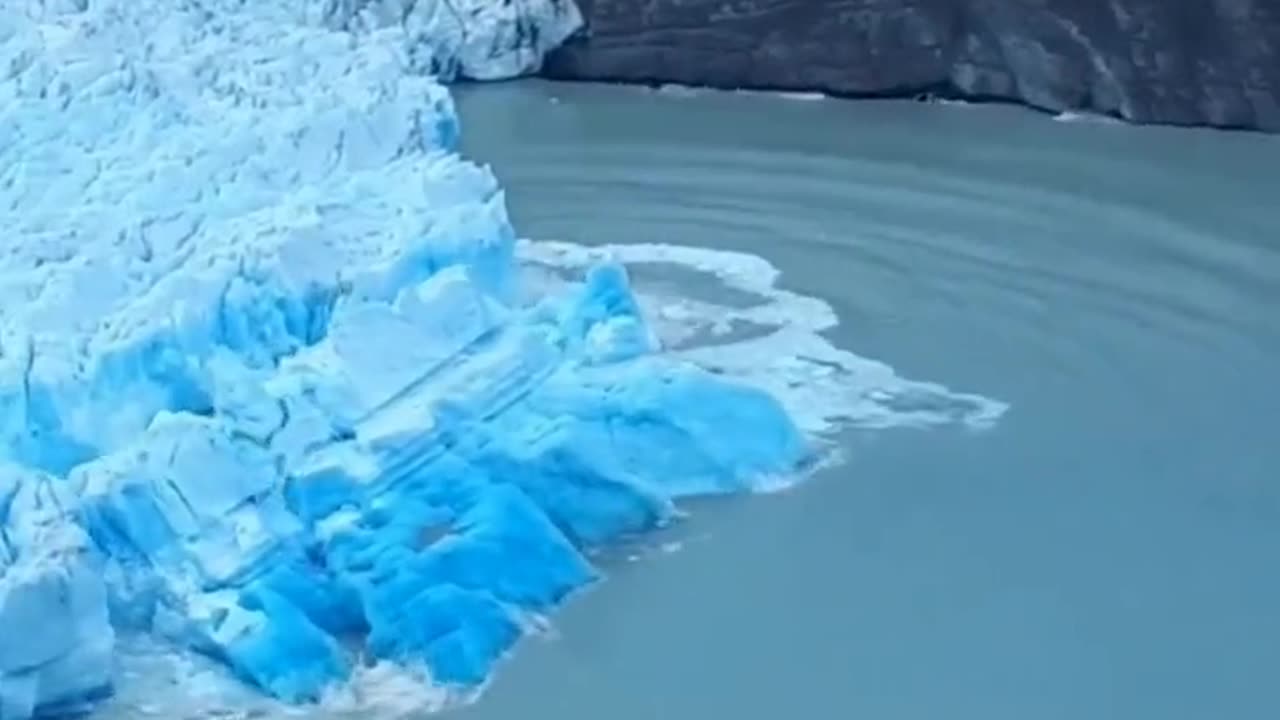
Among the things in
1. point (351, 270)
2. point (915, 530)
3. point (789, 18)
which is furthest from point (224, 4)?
point (915, 530)

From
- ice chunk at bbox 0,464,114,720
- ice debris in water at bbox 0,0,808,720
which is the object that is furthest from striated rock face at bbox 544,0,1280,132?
ice chunk at bbox 0,464,114,720

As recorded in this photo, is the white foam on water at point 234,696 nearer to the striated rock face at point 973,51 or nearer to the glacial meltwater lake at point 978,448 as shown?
the glacial meltwater lake at point 978,448

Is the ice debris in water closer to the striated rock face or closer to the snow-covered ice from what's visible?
the snow-covered ice

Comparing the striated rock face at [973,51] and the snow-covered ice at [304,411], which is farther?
the striated rock face at [973,51]

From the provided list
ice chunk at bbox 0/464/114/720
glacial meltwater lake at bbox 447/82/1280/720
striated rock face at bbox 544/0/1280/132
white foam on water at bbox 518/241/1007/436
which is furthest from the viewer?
striated rock face at bbox 544/0/1280/132

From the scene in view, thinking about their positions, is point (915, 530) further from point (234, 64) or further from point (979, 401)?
point (234, 64)

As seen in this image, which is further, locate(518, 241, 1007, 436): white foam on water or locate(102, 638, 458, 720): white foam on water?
locate(518, 241, 1007, 436): white foam on water

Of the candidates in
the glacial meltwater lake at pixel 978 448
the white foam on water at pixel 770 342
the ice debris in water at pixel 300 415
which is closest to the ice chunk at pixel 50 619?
the ice debris in water at pixel 300 415

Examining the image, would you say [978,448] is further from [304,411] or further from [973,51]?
[973,51]
